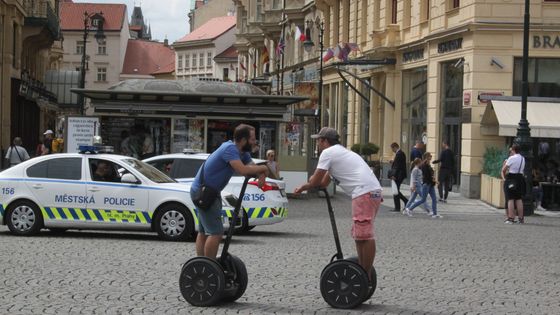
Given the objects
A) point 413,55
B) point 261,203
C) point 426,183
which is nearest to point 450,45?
point 413,55

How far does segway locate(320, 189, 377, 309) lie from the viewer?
10.2 m

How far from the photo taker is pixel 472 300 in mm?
11219

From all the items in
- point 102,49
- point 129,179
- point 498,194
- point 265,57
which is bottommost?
point 498,194

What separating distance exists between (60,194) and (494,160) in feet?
53.0

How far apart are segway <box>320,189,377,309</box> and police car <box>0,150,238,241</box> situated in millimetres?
7375

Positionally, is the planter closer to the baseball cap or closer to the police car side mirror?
the police car side mirror

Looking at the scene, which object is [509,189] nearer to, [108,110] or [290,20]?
[108,110]

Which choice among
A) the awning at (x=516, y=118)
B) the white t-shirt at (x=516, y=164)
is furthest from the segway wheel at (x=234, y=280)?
the awning at (x=516, y=118)

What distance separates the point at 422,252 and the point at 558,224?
28.9 ft

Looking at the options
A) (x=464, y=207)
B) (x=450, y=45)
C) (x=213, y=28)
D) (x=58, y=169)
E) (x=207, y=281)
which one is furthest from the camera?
(x=213, y=28)

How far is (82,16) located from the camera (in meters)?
127

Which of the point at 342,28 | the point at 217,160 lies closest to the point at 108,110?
the point at 217,160

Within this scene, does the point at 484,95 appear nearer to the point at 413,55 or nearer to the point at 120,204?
the point at 413,55

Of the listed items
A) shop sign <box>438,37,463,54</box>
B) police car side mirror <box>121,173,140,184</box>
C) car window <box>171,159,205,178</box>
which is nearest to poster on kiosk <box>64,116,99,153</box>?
car window <box>171,159,205,178</box>
